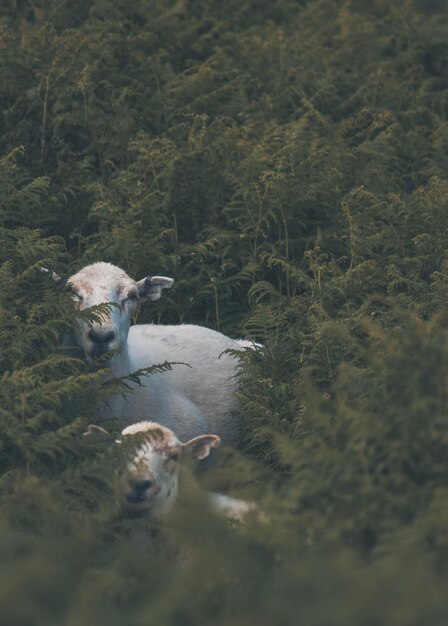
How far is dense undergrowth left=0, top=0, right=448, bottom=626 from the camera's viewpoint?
18.9 feet

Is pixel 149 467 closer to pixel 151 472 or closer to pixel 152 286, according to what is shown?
pixel 151 472

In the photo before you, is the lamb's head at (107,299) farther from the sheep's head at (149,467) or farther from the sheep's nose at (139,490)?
the sheep's nose at (139,490)

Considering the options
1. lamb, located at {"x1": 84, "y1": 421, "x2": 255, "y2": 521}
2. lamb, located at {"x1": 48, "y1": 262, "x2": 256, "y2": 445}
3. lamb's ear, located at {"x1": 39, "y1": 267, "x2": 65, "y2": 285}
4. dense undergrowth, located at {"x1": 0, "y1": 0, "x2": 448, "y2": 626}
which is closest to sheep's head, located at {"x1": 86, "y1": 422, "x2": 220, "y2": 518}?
lamb, located at {"x1": 84, "y1": 421, "x2": 255, "y2": 521}

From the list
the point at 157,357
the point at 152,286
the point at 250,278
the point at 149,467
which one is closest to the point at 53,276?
the point at 152,286

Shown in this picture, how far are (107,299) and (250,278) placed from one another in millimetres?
2191

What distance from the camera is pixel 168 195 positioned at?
11711mm

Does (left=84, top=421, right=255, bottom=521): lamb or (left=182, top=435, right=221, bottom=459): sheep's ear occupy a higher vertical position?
(left=84, top=421, right=255, bottom=521): lamb

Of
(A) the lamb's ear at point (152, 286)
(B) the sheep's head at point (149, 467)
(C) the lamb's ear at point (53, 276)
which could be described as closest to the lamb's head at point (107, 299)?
(A) the lamb's ear at point (152, 286)

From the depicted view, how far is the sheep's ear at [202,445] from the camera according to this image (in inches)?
333

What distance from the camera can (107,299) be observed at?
933 centimetres

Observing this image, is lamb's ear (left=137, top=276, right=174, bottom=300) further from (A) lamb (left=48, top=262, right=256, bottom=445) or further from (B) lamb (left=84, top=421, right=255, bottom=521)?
(B) lamb (left=84, top=421, right=255, bottom=521)

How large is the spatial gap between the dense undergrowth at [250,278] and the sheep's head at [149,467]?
20cm

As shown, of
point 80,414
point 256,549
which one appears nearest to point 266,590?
point 256,549

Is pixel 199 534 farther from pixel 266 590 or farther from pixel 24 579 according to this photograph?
pixel 24 579
